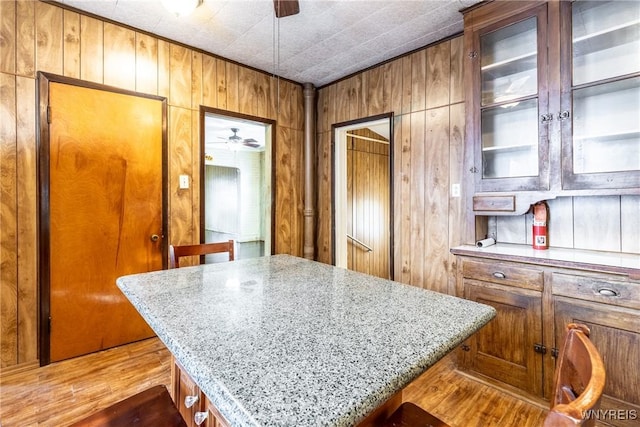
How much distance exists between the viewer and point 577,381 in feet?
2.15

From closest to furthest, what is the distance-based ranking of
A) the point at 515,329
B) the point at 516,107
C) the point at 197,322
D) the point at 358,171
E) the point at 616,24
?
the point at 197,322, the point at 616,24, the point at 515,329, the point at 516,107, the point at 358,171

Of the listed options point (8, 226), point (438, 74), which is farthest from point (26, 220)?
point (438, 74)

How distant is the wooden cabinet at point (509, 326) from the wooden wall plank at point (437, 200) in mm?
588

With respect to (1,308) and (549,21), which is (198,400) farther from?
(549,21)

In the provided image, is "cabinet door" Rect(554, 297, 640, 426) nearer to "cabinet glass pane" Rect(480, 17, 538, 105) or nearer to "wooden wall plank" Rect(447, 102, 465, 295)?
"wooden wall plank" Rect(447, 102, 465, 295)

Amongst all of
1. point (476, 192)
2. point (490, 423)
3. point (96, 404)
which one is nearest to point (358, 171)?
point (476, 192)

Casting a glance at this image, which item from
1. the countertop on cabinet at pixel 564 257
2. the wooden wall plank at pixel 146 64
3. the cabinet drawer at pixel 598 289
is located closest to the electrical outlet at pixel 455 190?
the countertop on cabinet at pixel 564 257

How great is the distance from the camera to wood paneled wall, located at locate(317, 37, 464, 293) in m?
2.66

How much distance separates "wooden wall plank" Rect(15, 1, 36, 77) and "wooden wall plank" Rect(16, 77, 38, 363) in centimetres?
8

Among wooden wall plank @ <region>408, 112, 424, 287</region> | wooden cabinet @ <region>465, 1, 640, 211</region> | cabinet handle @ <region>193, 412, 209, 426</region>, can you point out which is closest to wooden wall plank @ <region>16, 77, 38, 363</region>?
cabinet handle @ <region>193, 412, 209, 426</region>

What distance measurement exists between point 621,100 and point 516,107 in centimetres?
52

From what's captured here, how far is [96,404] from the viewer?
6.17ft

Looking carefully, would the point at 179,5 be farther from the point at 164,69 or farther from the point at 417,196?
the point at 417,196

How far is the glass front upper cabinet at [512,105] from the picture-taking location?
1.99 metres
